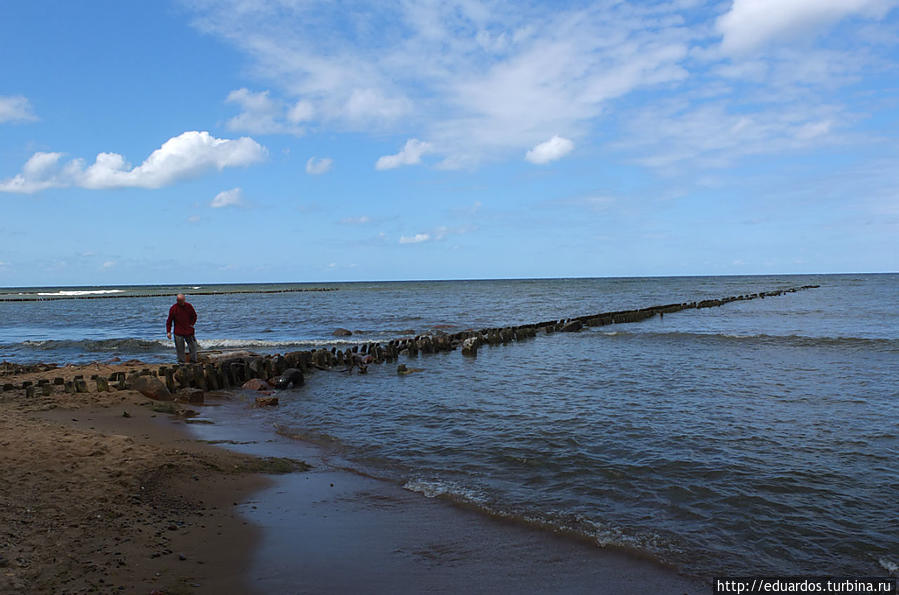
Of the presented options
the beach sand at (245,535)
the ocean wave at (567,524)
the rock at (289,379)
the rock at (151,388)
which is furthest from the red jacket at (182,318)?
the ocean wave at (567,524)

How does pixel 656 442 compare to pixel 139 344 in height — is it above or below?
below

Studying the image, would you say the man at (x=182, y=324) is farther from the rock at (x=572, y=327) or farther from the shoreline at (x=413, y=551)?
the rock at (x=572, y=327)

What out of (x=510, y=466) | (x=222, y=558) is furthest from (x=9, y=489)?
(x=510, y=466)

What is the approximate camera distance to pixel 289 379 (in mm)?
16344

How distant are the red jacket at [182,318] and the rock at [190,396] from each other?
250 centimetres

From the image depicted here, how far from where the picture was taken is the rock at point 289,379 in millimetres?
16188

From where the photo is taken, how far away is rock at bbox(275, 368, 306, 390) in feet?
53.1

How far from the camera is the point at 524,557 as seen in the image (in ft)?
18.4

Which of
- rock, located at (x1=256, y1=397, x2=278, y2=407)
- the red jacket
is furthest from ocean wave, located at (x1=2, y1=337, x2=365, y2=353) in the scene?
rock, located at (x1=256, y1=397, x2=278, y2=407)

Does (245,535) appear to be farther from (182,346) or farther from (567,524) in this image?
(182,346)

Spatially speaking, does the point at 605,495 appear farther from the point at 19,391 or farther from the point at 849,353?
the point at 849,353

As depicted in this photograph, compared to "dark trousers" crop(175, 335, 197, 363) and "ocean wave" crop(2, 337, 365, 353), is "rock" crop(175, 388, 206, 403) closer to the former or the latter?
"dark trousers" crop(175, 335, 197, 363)

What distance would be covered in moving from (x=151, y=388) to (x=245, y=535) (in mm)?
9190

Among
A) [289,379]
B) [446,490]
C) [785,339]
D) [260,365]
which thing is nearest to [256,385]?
[289,379]
